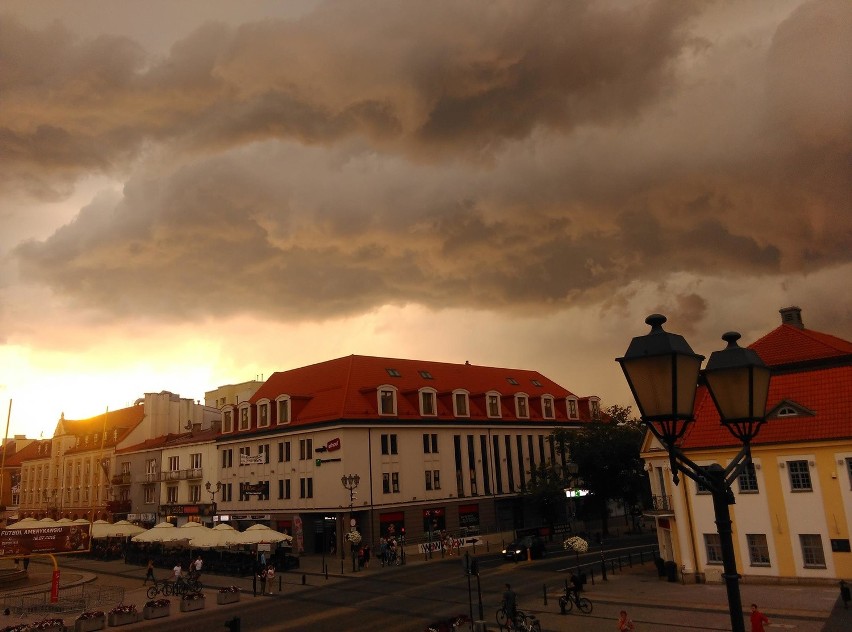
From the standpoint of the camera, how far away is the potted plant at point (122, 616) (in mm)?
28566

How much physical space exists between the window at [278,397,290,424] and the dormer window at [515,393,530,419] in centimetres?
2470

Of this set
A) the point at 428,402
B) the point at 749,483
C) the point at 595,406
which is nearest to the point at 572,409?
the point at 595,406

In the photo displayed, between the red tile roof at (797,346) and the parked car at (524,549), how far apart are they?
20639 mm

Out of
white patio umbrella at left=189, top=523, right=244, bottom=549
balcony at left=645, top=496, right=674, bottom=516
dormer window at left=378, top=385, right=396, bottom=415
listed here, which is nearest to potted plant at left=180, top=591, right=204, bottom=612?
white patio umbrella at left=189, top=523, right=244, bottom=549

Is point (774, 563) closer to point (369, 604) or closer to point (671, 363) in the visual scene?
point (369, 604)

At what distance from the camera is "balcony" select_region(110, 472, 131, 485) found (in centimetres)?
8019

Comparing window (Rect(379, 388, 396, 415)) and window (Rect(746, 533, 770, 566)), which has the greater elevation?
window (Rect(379, 388, 396, 415))

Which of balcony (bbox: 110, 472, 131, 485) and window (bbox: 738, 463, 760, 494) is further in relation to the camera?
balcony (bbox: 110, 472, 131, 485)

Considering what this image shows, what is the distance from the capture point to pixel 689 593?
29.3 metres

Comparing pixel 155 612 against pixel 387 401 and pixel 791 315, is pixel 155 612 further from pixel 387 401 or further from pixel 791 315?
pixel 791 315

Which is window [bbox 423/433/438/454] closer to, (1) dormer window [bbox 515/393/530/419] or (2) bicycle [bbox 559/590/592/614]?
(1) dormer window [bbox 515/393/530/419]

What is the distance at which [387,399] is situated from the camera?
57.1 m

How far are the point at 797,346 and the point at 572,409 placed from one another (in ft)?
133

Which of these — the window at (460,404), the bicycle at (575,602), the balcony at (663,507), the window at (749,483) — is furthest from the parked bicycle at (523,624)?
the window at (460,404)
